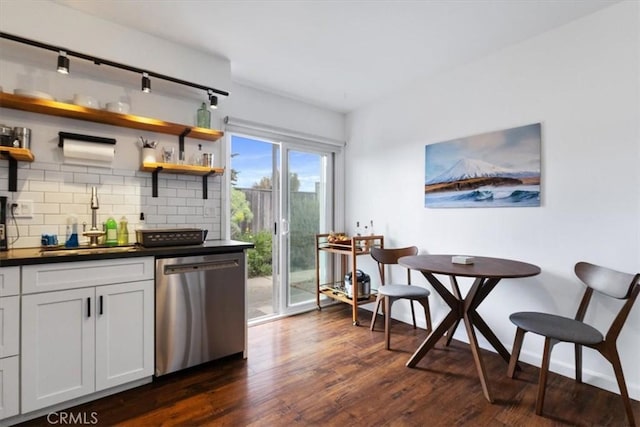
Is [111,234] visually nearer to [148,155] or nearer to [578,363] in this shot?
[148,155]

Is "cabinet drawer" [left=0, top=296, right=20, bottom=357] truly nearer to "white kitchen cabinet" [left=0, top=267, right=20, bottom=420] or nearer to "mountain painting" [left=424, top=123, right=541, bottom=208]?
"white kitchen cabinet" [left=0, top=267, right=20, bottom=420]

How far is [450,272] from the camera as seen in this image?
1963mm

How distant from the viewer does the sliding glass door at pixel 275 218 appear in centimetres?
331

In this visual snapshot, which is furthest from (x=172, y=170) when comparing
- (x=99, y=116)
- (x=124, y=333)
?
(x=124, y=333)

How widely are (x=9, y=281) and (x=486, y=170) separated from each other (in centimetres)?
330

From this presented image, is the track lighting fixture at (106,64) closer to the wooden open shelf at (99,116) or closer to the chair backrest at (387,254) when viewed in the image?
the wooden open shelf at (99,116)

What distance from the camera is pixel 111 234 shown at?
226 centimetres

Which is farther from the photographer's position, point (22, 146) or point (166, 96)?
point (166, 96)

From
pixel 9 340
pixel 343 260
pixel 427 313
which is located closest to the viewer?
pixel 9 340

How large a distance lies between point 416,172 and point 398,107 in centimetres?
80

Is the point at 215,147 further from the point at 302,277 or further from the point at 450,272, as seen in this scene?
the point at 450,272

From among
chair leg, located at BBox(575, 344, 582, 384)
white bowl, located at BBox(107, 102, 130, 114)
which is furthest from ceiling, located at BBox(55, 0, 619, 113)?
chair leg, located at BBox(575, 344, 582, 384)

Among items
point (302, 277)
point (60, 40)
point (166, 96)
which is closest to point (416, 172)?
point (302, 277)

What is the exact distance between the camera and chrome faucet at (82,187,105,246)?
2.13m
